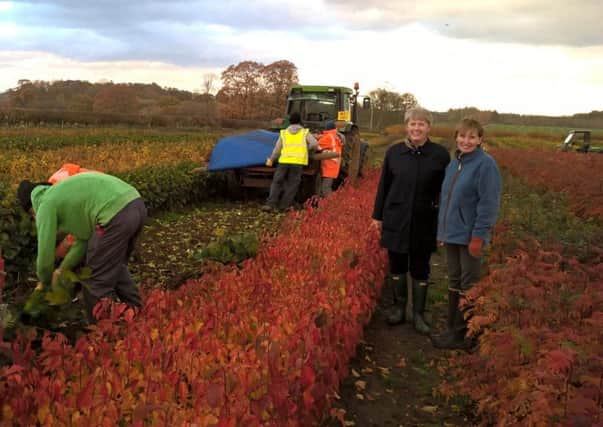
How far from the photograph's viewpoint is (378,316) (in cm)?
570

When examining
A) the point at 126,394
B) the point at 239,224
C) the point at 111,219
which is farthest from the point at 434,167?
the point at 239,224

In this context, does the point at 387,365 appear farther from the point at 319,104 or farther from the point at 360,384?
the point at 319,104

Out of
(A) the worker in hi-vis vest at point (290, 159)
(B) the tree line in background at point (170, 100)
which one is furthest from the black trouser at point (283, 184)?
(B) the tree line in background at point (170, 100)

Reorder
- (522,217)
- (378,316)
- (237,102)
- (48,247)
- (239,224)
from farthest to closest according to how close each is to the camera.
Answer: (237,102), (239,224), (522,217), (378,316), (48,247)

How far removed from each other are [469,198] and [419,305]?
1.33 metres

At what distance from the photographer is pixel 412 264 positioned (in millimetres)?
5191

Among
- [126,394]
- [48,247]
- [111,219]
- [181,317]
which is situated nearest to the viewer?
[126,394]

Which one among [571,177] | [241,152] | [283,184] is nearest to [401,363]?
[283,184]

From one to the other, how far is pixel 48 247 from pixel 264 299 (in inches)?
54.8

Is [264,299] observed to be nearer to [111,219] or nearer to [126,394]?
[111,219]

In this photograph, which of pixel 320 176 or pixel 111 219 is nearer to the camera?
pixel 111 219

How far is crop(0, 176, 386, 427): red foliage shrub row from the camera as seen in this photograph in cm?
205

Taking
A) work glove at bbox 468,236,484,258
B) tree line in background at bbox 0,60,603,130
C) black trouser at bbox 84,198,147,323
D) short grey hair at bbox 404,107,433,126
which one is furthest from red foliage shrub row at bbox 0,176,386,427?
tree line in background at bbox 0,60,603,130

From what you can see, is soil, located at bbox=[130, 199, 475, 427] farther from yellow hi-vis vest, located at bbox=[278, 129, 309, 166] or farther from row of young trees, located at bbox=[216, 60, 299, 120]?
row of young trees, located at bbox=[216, 60, 299, 120]
